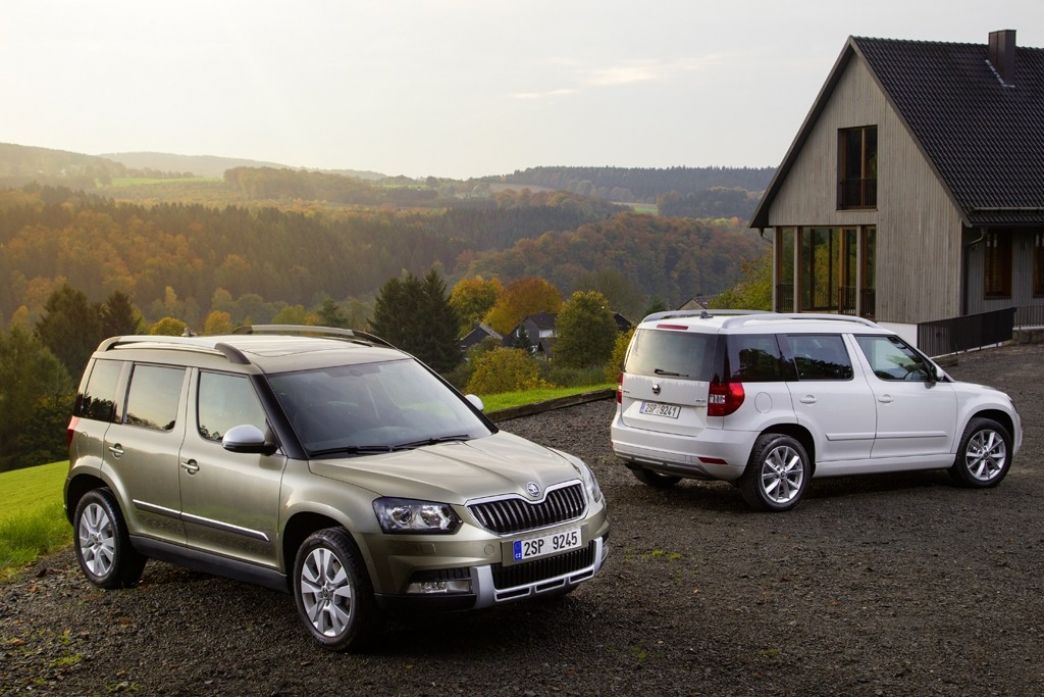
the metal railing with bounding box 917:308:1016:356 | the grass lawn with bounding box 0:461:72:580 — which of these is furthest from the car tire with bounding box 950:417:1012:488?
the metal railing with bounding box 917:308:1016:356

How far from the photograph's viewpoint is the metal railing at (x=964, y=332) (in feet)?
96.8

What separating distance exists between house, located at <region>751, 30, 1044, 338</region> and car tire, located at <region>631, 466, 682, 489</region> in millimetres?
22950

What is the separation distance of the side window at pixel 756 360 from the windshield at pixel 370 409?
3540 mm

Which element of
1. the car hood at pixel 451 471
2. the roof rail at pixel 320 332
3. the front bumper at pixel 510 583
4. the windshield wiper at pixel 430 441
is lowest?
the front bumper at pixel 510 583

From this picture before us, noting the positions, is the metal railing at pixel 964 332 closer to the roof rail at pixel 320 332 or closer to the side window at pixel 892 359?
the side window at pixel 892 359

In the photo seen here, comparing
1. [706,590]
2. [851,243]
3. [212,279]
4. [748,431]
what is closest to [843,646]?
[706,590]

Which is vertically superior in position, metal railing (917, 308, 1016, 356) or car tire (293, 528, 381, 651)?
car tire (293, 528, 381, 651)

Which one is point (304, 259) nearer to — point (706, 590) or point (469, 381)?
point (469, 381)

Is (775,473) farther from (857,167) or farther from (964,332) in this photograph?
(857,167)

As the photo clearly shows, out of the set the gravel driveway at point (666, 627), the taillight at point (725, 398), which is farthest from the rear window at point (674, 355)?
the gravel driveway at point (666, 627)

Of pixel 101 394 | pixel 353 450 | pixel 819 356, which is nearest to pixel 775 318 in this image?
pixel 819 356

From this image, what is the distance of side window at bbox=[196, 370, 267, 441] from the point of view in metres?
7.94

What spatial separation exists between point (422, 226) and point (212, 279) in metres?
37.4

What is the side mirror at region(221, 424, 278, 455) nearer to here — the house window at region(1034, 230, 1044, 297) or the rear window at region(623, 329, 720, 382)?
the rear window at region(623, 329, 720, 382)
